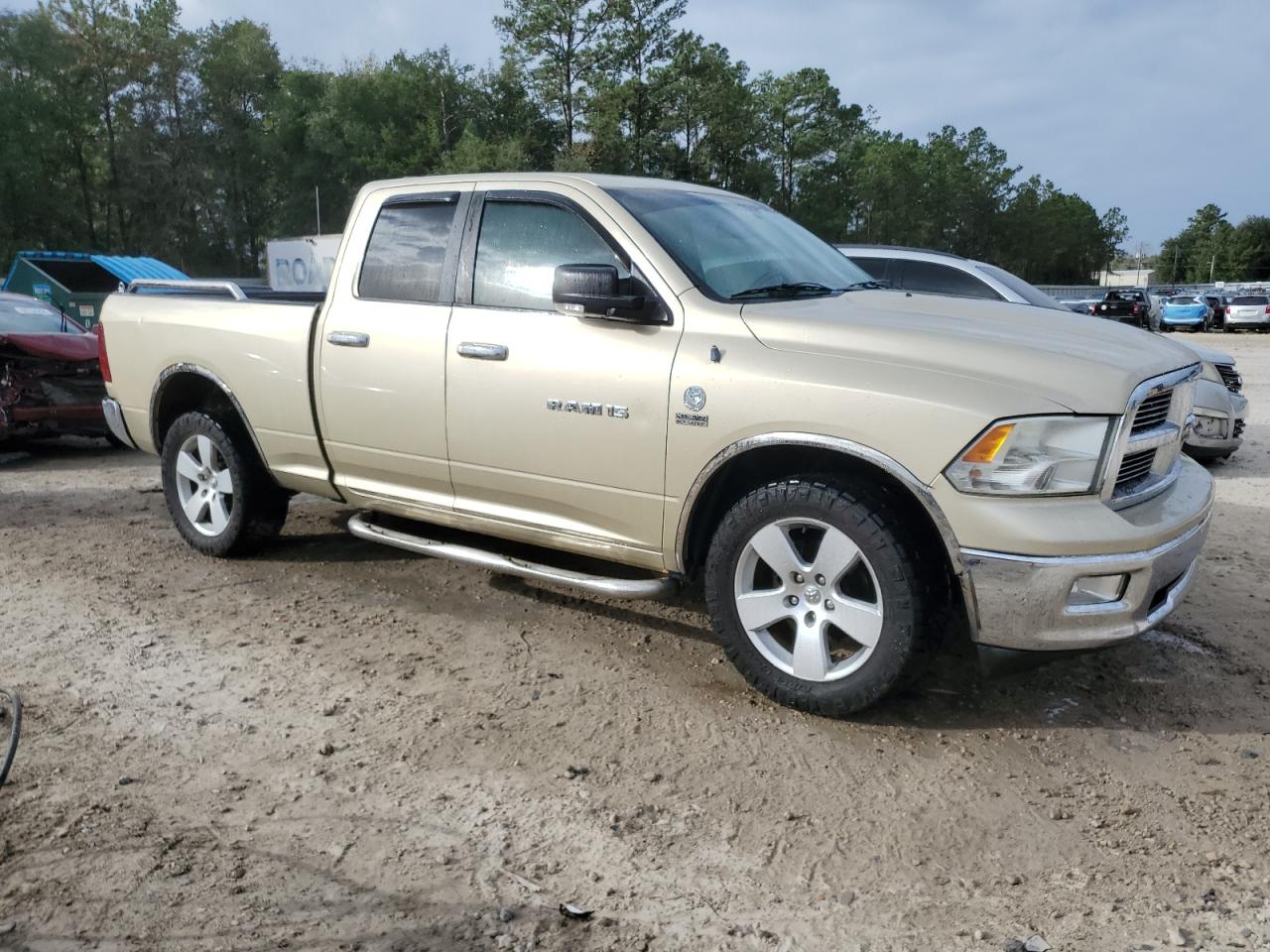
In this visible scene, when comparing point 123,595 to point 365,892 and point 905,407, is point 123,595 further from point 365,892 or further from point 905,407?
point 905,407

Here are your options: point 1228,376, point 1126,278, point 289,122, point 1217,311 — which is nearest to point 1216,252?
point 1126,278

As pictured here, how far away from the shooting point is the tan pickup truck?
3.22 meters

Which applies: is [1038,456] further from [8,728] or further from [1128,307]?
[1128,307]

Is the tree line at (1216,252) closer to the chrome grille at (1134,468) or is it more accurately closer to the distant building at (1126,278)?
the distant building at (1126,278)

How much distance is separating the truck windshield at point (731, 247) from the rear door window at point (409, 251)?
0.89 metres

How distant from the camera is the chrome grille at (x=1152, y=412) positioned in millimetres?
3418

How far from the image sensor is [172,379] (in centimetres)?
562

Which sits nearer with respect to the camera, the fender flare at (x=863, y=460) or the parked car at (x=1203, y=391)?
the fender flare at (x=863, y=460)

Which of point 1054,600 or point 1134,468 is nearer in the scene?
point 1054,600

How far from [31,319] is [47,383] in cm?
113

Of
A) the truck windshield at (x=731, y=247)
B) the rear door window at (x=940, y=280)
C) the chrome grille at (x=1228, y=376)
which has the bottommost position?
the chrome grille at (x=1228, y=376)

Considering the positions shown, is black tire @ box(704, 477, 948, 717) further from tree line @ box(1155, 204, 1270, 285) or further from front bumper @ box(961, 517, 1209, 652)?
tree line @ box(1155, 204, 1270, 285)

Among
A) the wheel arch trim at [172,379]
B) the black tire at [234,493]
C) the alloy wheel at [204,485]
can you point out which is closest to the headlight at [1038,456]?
the wheel arch trim at [172,379]

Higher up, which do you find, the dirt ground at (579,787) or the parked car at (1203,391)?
the parked car at (1203,391)
